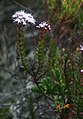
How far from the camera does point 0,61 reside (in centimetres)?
393

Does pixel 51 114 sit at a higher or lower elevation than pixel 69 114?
higher

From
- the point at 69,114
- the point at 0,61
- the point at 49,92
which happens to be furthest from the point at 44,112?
the point at 0,61

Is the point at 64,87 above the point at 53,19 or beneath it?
beneath

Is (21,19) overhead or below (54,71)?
overhead

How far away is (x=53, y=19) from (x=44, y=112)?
68 cm

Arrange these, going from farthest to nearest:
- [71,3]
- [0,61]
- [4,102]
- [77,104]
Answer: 1. [0,61]
2. [4,102]
3. [71,3]
4. [77,104]

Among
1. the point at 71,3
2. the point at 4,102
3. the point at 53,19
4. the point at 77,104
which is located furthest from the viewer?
the point at 4,102

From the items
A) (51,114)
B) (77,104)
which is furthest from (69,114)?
(51,114)

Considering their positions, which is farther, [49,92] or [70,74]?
[49,92]

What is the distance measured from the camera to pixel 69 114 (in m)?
1.78

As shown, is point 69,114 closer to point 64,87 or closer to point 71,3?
point 64,87

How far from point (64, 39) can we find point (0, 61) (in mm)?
1212

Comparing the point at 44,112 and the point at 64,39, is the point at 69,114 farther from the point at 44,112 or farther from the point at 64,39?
the point at 64,39

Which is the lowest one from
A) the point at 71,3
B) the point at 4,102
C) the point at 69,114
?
the point at 69,114
